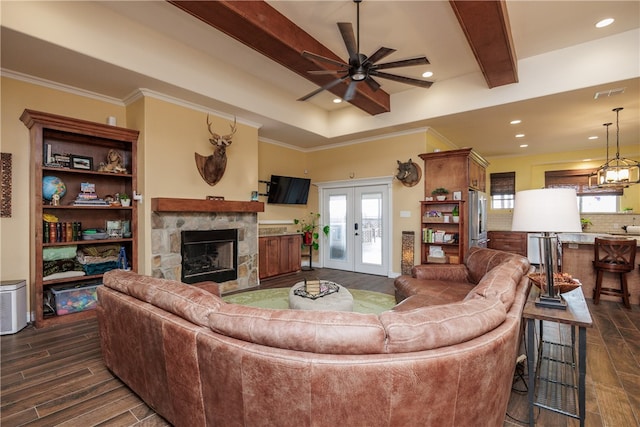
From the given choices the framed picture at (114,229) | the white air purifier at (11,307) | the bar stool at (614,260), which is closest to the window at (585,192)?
the bar stool at (614,260)

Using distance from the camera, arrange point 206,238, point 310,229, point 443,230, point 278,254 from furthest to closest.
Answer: point 310,229 → point 278,254 → point 443,230 → point 206,238

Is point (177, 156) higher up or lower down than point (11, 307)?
higher up

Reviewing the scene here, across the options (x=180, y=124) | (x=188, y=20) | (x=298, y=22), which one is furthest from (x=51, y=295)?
(x=298, y=22)

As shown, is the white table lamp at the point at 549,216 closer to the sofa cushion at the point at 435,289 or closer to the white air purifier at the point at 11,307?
the sofa cushion at the point at 435,289

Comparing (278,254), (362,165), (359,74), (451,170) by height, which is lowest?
(278,254)

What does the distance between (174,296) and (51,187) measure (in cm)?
320

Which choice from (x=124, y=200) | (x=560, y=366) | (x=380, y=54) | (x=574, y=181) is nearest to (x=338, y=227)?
(x=124, y=200)

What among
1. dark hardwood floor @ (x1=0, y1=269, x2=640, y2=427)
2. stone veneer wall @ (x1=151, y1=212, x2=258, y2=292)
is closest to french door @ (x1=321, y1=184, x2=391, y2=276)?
stone veneer wall @ (x1=151, y1=212, x2=258, y2=292)

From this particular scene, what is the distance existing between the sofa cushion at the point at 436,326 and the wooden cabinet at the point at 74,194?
13.1 feet

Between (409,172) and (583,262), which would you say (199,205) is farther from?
(583,262)

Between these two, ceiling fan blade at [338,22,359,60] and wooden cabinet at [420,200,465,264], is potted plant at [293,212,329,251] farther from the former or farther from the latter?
ceiling fan blade at [338,22,359,60]

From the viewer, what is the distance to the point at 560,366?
2520 millimetres

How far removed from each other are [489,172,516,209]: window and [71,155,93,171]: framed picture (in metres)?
9.49

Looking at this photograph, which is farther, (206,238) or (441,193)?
(441,193)
